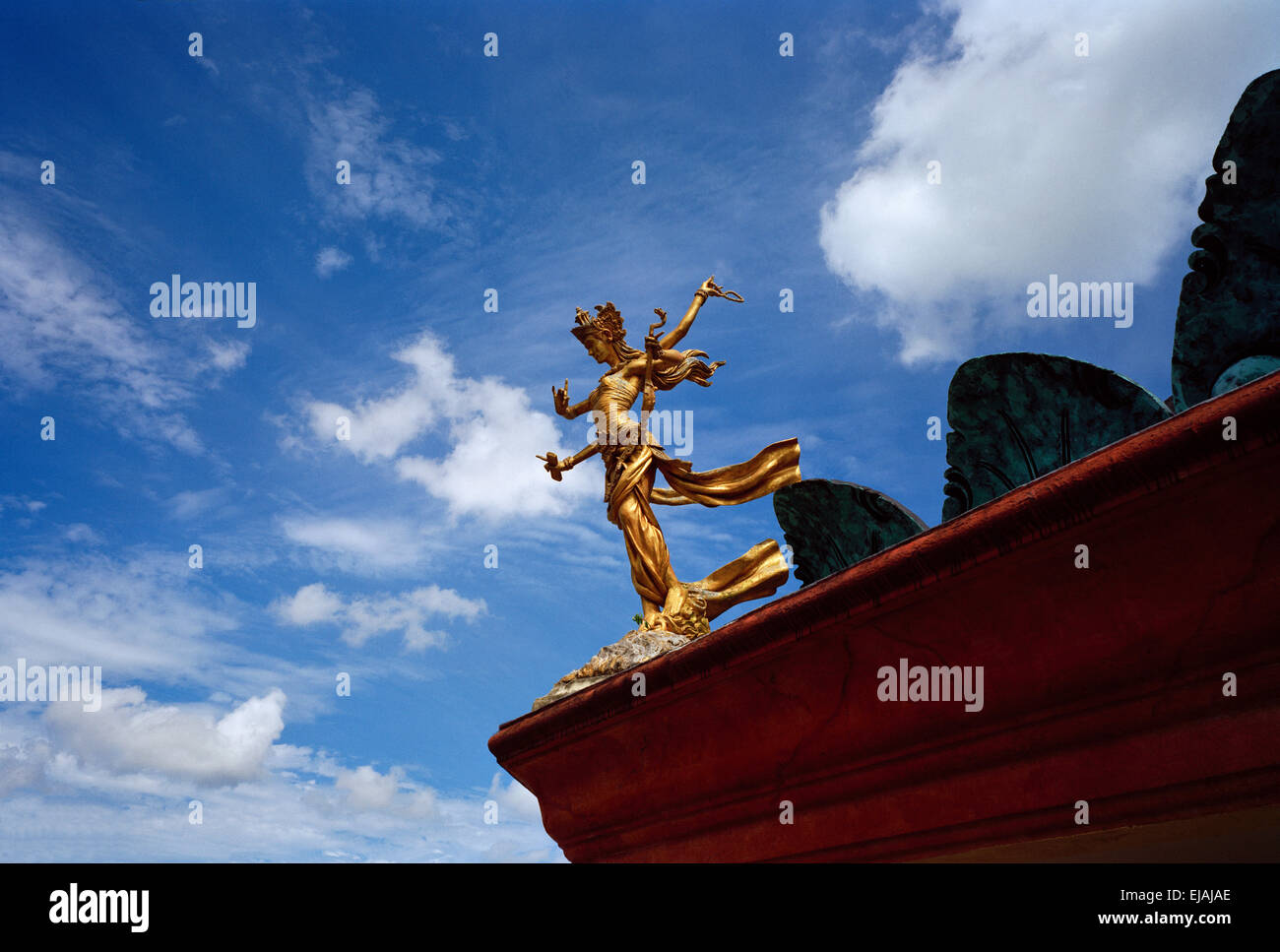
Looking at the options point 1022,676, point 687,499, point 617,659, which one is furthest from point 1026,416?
point 687,499

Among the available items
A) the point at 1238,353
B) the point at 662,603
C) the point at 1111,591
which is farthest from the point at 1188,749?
the point at 662,603

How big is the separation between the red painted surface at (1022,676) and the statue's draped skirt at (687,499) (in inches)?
95.1

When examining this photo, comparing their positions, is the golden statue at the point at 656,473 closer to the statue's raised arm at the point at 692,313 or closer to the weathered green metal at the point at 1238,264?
the statue's raised arm at the point at 692,313

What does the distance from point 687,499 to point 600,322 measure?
129 centimetres

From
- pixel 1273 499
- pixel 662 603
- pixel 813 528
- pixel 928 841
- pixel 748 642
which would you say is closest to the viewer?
pixel 1273 499

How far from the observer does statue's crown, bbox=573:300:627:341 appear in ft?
19.9

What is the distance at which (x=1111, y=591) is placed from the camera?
78.4 inches

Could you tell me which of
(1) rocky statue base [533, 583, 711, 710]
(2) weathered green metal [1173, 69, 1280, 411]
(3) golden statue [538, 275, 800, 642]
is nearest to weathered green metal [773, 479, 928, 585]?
(1) rocky statue base [533, 583, 711, 710]

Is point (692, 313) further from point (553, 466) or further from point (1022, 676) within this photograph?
point (1022, 676)

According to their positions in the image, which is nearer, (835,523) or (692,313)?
(835,523)

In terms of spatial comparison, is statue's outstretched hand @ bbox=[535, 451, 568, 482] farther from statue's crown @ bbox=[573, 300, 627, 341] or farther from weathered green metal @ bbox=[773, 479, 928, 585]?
weathered green metal @ bbox=[773, 479, 928, 585]

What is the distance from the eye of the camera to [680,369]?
5984mm

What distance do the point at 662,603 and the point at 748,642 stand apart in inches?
108
